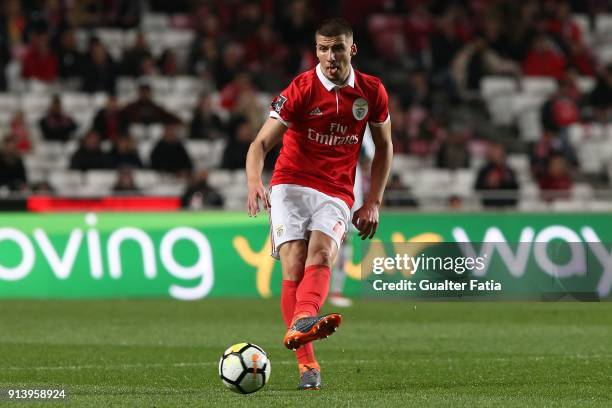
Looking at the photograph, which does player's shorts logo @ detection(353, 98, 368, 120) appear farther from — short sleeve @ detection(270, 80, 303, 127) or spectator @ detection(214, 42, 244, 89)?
spectator @ detection(214, 42, 244, 89)

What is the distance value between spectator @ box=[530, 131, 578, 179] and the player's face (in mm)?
12869

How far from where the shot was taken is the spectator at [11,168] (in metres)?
17.9

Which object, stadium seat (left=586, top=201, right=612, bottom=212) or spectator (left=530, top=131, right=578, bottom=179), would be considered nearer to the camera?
stadium seat (left=586, top=201, right=612, bottom=212)

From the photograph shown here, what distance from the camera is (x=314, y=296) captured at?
24.4 ft

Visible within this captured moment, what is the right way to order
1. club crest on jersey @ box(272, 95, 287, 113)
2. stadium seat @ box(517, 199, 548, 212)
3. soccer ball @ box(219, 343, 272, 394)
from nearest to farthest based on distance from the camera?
soccer ball @ box(219, 343, 272, 394)
club crest on jersey @ box(272, 95, 287, 113)
stadium seat @ box(517, 199, 548, 212)

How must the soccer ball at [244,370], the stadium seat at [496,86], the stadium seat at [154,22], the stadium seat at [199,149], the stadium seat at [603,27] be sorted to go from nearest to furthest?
the soccer ball at [244,370]
the stadium seat at [199,149]
the stadium seat at [154,22]
the stadium seat at [496,86]
the stadium seat at [603,27]

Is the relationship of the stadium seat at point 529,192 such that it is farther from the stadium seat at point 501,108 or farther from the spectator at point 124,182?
the spectator at point 124,182

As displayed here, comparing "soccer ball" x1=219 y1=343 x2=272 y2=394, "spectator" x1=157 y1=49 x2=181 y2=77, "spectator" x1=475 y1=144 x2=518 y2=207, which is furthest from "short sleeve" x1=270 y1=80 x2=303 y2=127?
"spectator" x1=157 y1=49 x2=181 y2=77

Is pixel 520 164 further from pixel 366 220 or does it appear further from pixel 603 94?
pixel 366 220

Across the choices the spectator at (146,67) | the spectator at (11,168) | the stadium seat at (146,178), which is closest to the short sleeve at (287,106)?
the spectator at (11,168)

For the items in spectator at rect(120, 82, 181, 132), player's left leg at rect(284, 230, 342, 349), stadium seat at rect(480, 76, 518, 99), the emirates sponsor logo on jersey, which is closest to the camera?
player's left leg at rect(284, 230, 342, 349)

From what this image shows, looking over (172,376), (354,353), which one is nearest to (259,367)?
(172,376)

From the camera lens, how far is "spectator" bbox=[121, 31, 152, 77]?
20578 millimetres

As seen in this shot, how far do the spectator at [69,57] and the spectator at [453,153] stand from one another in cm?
560
